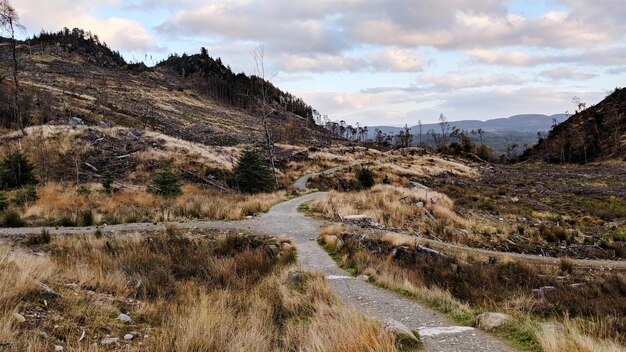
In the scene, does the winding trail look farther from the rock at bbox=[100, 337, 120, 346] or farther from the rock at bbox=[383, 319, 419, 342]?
the rock at bbox=[100, 337, 120, 346]

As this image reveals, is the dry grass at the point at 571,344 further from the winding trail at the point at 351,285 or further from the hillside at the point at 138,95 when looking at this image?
the hillside at the point at 138,95

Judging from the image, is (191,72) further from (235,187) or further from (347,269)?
(347,269)

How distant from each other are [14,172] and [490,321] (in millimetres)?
26511

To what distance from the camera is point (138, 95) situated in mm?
92312

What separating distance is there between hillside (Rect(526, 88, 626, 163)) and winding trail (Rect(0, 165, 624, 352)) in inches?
3059

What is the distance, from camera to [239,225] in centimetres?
1548

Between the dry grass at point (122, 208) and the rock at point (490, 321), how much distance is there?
1225cm

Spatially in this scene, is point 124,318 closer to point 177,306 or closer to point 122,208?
point 177,306

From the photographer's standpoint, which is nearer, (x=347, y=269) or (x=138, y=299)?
(x=138, y=299)

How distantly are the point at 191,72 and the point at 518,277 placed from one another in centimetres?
16760

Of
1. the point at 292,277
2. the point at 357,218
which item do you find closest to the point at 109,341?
the point at 292,277

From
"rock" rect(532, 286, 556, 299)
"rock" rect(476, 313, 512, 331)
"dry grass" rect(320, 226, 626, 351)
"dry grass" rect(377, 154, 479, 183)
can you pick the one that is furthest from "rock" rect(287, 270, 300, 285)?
"dry grass" rect(377, 154, 479, 183)

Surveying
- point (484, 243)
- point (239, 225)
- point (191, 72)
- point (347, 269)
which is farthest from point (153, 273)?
point (191, 72)

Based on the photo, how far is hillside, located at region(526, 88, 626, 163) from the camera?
78.5m
